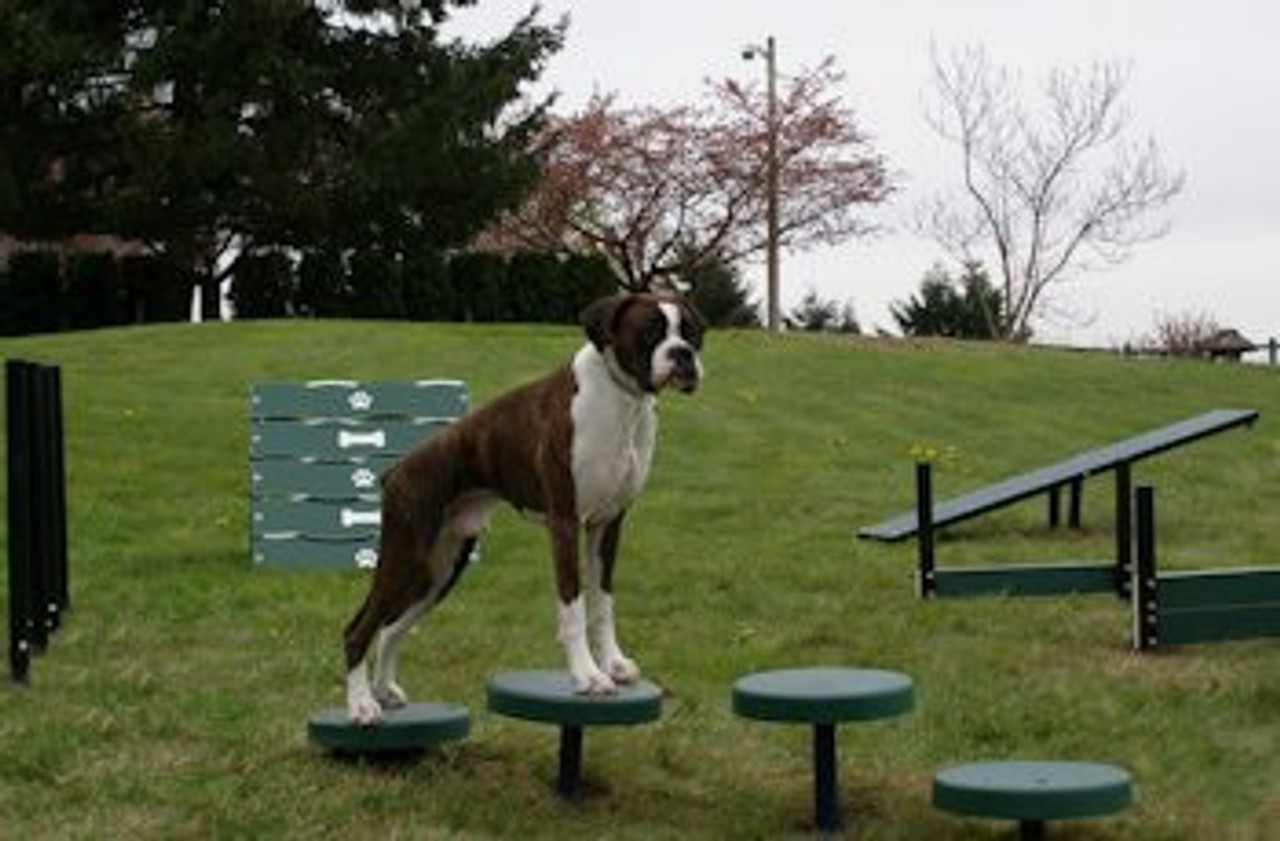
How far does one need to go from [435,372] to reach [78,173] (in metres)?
10.1

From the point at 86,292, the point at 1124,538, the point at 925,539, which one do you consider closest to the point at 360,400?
the point at 925,539

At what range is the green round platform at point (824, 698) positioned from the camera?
5875mm

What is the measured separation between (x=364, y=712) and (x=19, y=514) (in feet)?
6.90

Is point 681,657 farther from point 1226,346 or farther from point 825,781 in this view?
point 1226,346

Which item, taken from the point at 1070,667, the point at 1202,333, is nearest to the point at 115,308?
the point at 1070,667

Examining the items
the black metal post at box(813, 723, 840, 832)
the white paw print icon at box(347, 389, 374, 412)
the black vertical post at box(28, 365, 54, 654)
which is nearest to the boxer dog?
the black metal post at box(813, 723, 840, 832)

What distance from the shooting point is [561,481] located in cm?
583

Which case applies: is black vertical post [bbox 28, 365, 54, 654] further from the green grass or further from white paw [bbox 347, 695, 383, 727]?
white paw [bbox 347, 695, 383, 727]

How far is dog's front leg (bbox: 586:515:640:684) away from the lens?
606cm

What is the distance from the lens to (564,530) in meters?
5.82

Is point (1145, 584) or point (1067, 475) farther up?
point (1067, 475)

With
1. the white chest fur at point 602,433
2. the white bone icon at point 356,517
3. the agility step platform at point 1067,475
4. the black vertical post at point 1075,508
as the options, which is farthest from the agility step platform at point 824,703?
the black vertical post at point 1075,508

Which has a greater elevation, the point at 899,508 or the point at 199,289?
the point at 199,289

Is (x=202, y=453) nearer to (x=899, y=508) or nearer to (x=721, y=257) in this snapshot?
(x=899, y=508)
